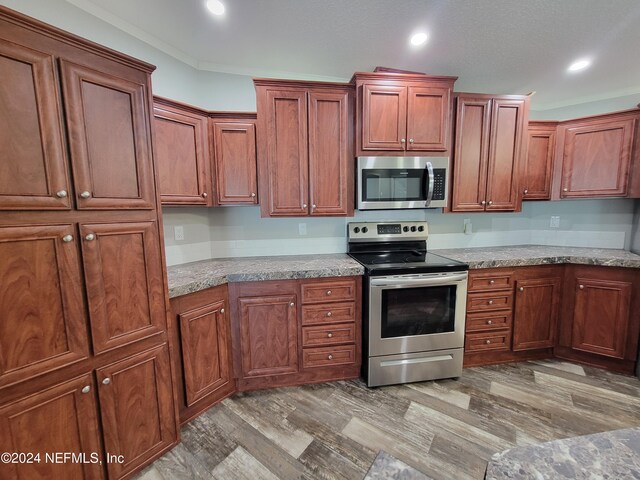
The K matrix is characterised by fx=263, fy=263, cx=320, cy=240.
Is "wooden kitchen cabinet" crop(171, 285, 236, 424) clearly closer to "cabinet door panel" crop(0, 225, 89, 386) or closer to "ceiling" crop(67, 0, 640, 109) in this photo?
"cabinet door panel" crop(0, 225, 89, 386)

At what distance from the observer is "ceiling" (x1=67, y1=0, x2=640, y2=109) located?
166 centimetres

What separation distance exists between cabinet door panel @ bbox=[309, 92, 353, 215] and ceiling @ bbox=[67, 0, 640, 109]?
1.39 ft

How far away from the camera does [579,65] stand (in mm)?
2275

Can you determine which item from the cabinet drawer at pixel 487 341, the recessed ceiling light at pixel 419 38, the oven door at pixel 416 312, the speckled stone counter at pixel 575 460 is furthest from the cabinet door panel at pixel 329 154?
the speckled stone counter at pixel 575 460

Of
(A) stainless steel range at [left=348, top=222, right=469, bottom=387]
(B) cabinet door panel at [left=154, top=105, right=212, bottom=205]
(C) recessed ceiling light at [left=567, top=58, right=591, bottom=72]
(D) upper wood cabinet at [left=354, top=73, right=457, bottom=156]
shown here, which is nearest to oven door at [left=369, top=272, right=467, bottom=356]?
(A) stainless steel range at [left=348, top=222, right=469, bottom=387]

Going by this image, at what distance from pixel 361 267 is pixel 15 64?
81.4 inches

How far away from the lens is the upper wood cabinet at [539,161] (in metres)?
2.65

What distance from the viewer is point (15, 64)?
3.30 ft

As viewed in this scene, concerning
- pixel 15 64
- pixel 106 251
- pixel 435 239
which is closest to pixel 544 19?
pixel 435 239

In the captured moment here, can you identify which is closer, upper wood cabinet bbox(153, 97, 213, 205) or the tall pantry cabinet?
the tall pantry cabinet

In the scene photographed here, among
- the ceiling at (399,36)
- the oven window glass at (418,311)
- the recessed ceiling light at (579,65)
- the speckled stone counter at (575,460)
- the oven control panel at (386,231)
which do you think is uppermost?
the ceiling at (399,36)

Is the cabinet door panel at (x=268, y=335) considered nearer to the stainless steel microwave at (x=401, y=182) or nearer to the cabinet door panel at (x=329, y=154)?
the cabinet door panel at (x=329, y=154)

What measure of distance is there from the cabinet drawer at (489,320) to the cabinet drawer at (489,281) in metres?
0.23

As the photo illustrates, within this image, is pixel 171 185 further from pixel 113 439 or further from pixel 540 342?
pixel 540 342
